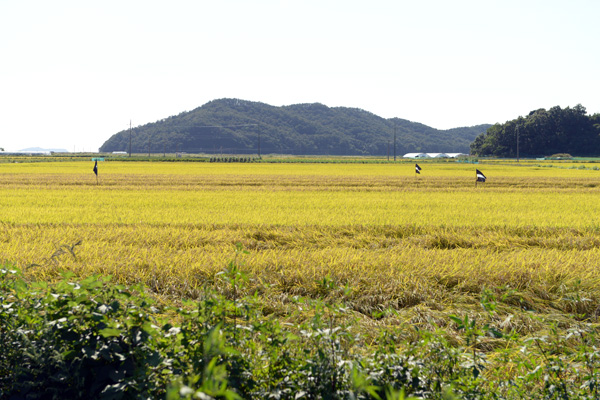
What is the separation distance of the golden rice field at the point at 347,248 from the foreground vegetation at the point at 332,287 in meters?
0.04

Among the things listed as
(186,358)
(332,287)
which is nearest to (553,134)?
(332,287)

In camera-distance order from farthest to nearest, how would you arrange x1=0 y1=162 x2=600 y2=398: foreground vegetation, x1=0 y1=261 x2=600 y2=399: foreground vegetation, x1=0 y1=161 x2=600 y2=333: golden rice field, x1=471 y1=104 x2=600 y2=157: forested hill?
x1=471 y1=104 x2=600 y2=157: forested hill < x1=0 y1=161 x2=600 y2=333: golden rice field < x1=0 y1=162 x2=600 y2=398: foreground vegetation < x1=0 y1=261 x2=600 y2=399: foreground vegetation

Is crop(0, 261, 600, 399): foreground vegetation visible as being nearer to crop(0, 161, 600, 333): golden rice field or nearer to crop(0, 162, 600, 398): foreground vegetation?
crop(0, 162, 600, 398): foreground vegetation

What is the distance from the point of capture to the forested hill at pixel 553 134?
121m

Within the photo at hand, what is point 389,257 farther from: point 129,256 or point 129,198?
point 129,198

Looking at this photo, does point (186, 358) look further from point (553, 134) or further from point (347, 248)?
point (553, 134)

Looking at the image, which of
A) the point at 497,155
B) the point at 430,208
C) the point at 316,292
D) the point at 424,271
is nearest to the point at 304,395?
the point at 316,292

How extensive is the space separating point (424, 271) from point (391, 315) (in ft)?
4.46

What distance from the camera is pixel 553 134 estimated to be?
122 meters

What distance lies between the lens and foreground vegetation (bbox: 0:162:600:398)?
11.7 feet

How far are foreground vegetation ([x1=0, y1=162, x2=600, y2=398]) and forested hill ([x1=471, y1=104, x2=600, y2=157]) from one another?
116220 millimetres

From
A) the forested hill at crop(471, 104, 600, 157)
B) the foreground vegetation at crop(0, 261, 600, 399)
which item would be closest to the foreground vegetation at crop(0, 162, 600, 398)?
the foreground vegetation at crop(0, 261, 600, 399)

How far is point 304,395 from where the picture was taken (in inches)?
128

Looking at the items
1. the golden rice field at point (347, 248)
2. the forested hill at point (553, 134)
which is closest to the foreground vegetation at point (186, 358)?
the golden rice field at point (347, 248)
